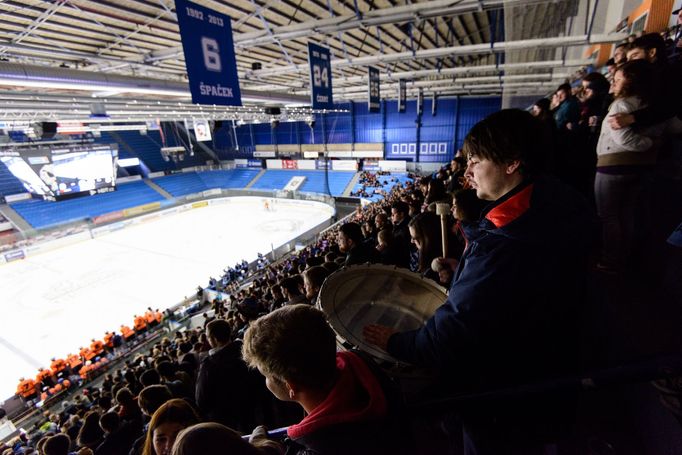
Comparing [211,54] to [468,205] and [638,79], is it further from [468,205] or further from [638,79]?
[638,79]

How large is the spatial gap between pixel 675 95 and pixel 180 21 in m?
5.40

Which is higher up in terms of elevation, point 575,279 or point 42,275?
point 575,279

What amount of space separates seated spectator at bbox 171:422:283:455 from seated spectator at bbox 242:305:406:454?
0.61 ft

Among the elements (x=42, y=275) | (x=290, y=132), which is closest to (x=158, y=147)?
(x=290, y=132)

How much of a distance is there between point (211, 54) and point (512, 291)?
5.55m

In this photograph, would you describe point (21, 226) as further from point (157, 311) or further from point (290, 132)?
point (290, 132)

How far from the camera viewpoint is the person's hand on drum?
49.0 inches

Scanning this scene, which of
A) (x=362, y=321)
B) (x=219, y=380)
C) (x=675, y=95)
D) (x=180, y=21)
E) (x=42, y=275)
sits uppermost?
(x=180, y=21)

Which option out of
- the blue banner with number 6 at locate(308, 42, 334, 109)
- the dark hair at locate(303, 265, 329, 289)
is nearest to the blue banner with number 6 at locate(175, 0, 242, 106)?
the blue banner with number 6 at locate(308, 42, 334, 109)

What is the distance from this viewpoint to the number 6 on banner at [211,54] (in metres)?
4.80

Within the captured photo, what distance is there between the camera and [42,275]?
15.8m

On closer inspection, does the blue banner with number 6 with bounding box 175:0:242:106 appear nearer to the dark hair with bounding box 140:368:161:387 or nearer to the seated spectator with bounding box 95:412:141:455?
the dark hair with bounding box 140:368:161:387

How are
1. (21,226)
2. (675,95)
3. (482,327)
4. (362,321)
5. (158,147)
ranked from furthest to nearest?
(158,147), (21,226), (675,95), (362,321), (482,327)

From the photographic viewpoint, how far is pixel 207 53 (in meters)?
4.88
